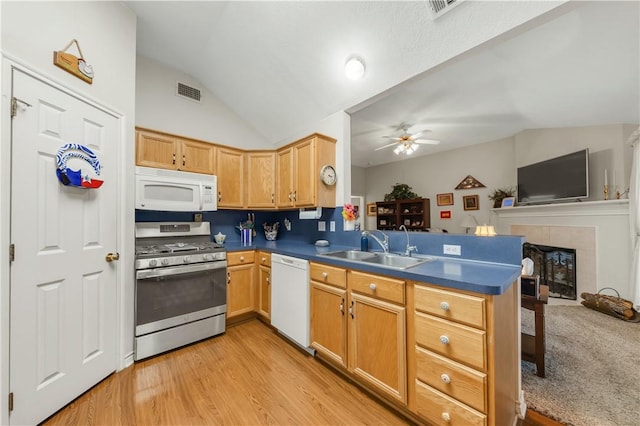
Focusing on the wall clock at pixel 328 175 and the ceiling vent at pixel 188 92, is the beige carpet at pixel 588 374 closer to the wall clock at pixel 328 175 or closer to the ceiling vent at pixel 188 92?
Answer: the wall clock at pixel 328 175

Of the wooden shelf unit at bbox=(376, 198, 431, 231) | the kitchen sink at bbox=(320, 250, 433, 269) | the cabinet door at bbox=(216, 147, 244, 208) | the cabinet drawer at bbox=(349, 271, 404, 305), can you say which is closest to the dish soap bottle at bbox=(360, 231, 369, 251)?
the kitchen sink at bbox=(320, 250, 433, 269)

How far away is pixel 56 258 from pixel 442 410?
253 centimetres

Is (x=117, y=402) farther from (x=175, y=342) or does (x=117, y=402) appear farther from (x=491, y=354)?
(x=491, y=354)

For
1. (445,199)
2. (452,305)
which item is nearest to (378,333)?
(452,305)

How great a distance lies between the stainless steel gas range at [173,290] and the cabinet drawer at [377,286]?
157 cm

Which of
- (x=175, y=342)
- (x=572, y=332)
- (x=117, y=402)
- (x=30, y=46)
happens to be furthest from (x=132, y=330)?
(x=572, y=332)

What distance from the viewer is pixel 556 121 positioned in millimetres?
3668

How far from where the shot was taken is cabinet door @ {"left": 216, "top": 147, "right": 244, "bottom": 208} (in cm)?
308

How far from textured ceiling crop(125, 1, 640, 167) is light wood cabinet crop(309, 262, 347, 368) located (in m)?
1.81

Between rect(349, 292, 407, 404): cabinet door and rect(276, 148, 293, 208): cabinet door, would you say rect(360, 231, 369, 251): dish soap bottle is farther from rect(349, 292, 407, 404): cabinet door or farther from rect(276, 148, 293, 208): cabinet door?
rect(276, 148, 293, 208): cabinet door

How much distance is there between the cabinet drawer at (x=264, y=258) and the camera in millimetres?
2674

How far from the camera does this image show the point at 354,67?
222 cm

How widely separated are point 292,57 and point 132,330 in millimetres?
3053

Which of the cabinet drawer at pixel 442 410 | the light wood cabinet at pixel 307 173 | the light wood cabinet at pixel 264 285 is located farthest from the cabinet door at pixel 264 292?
the cabinet drawer at pixel 442 410
